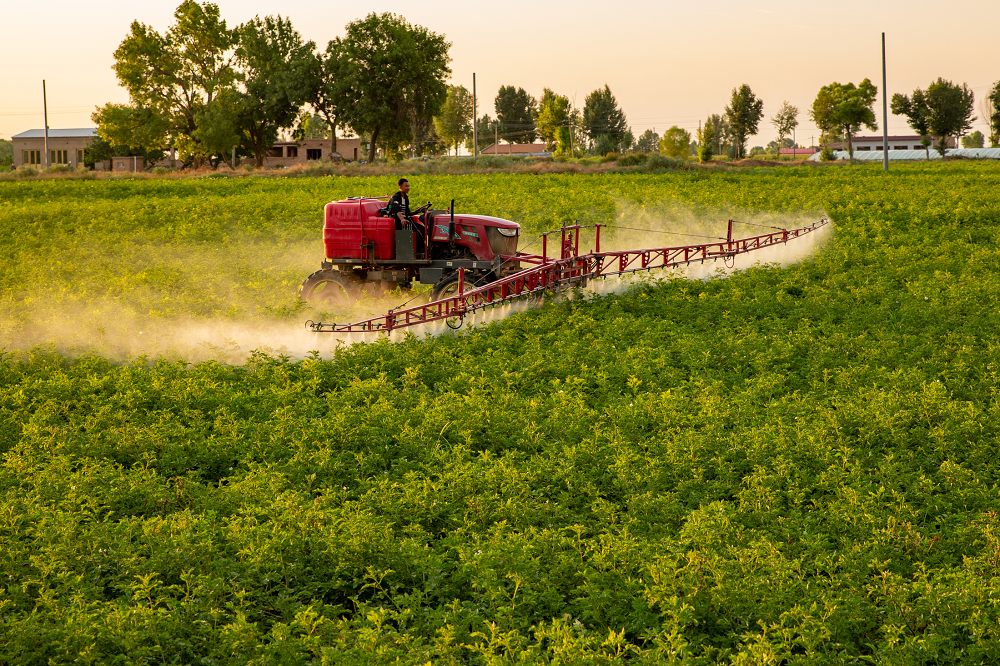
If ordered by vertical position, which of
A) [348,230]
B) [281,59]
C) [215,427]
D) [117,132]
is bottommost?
[215,427]

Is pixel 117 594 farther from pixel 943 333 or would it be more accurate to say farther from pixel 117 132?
pixel 117 132

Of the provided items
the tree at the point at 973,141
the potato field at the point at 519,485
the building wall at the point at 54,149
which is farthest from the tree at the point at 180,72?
the tree at the point at 973,141

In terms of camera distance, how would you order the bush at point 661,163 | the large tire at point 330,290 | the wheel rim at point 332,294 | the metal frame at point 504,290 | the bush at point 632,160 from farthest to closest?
the bush at point 632,160 < the bush at point 661,163 < the wheel rim at point 332,294 < the large tire at point 330,290 < the metal frame at point 504,290

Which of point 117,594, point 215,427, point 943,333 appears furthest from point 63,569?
point 943,333

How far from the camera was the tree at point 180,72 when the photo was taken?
265ft

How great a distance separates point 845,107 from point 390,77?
67.1 meters

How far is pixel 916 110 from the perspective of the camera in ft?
371

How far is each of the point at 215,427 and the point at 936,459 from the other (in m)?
8.22

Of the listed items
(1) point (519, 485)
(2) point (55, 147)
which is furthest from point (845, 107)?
(1) point (519, 485)

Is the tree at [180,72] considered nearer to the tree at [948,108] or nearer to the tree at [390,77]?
the tree at [390,77]

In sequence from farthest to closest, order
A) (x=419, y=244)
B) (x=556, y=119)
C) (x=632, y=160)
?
(x=556, y=119), (x=632, y=160), (x=419, y=244)

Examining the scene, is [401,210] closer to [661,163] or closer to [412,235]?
[412,235]

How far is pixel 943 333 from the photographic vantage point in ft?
46.5

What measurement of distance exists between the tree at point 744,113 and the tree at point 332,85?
68.2 metres
